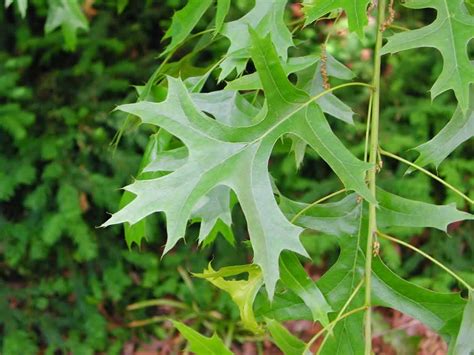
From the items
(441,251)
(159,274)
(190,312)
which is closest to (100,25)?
(159,274)

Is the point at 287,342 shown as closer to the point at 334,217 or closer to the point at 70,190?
the point at 334,217

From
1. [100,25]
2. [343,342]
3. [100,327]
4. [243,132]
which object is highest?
[243,132]

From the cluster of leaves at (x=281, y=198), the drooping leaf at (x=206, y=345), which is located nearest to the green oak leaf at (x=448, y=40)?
the cluster of leaves at (x=281, y=198)

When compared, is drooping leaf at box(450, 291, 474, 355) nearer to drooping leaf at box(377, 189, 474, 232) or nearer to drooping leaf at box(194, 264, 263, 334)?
drooping leaf at box(377, 189, 474, 232)

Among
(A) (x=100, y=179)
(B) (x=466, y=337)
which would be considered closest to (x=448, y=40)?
(B) (x=466, y=337)

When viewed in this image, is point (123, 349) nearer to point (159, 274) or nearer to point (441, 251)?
point (159, 274)

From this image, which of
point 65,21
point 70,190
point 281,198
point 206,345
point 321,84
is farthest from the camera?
point 70,190

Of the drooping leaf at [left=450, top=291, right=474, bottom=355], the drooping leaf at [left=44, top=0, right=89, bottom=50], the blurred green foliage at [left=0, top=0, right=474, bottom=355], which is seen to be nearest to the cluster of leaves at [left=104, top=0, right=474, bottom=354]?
the drooping leaf at [left=450, top=291, right=474, bottom=355]
